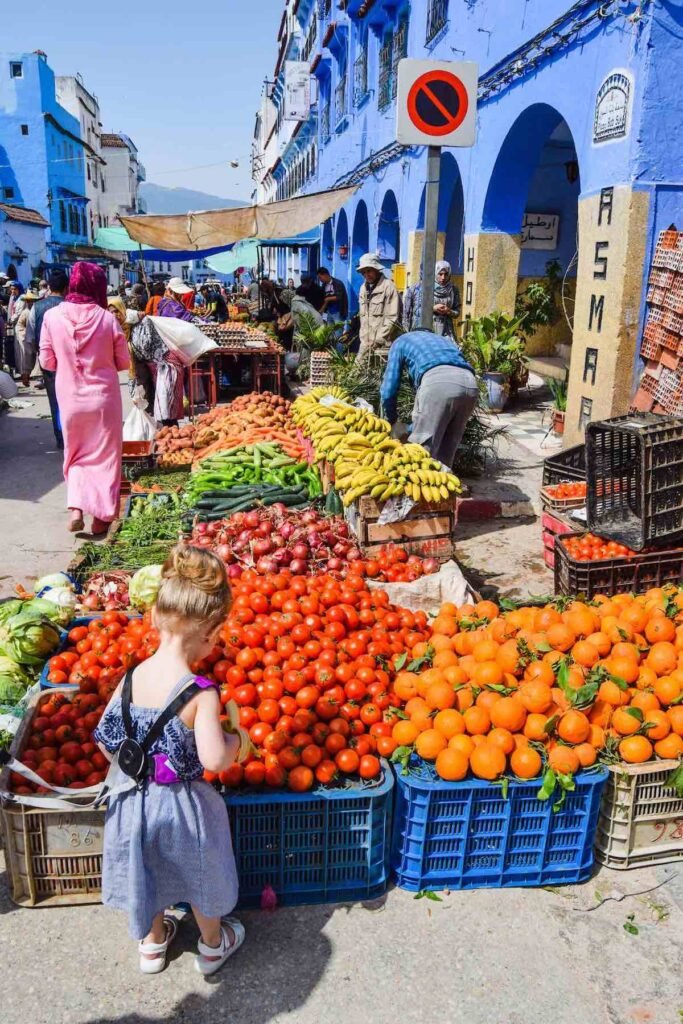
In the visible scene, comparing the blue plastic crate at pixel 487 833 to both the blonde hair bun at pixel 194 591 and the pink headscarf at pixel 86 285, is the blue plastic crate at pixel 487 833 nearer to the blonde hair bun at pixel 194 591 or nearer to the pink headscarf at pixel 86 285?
the blonde hair bun at pixel 194 591

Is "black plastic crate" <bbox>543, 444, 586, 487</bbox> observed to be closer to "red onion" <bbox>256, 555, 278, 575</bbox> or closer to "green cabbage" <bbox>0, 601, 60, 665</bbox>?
"red onion" <bbox>256, 555, 278, 575</bbox>

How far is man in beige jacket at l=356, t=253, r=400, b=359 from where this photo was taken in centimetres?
945

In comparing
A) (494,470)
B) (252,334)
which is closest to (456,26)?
(252,334)

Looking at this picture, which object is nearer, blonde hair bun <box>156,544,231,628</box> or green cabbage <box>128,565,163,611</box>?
blonde hair bun <box>156,544,231,628</box>

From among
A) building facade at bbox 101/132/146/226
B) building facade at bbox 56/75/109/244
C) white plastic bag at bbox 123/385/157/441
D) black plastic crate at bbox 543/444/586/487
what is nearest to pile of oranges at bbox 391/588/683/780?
black plastic crate at bbox 543/444/586/487

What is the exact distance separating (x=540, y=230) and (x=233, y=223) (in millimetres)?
5876

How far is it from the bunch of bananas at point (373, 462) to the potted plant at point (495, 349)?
16.2 feet

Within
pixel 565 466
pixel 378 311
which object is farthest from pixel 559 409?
pixel 565 466

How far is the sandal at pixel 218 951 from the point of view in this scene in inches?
100

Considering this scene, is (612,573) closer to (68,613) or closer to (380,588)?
(380,588)

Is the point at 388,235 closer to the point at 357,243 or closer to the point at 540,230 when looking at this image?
the point at 357,243

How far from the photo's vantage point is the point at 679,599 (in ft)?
11.9

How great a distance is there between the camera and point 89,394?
6.50m

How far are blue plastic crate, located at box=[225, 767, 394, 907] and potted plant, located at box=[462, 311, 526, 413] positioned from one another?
863cm
